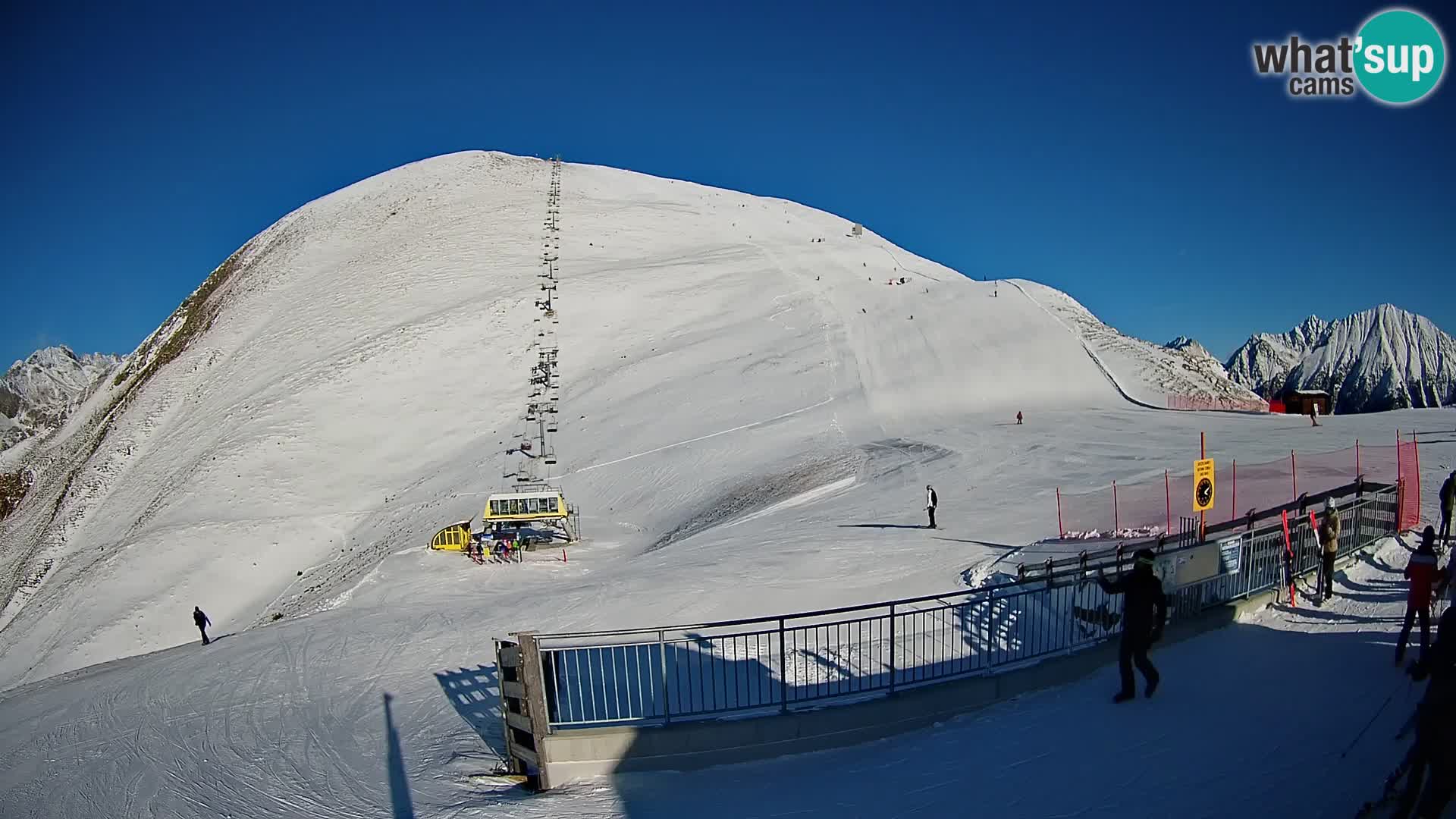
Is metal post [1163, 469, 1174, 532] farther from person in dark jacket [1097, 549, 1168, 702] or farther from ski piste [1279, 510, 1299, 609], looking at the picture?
person in dark jacket [1097, 549, 1168, 702]

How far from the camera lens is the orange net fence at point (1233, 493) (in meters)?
17.7

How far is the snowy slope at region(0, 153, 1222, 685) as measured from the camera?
32500mm

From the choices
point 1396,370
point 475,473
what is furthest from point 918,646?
point 1396,370

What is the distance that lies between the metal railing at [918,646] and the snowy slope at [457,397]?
1316 centimetres

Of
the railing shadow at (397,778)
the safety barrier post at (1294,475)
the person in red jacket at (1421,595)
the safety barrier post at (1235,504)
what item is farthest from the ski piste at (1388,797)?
the safety barrier post at (1294,475)

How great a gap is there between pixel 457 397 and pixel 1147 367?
39.5m

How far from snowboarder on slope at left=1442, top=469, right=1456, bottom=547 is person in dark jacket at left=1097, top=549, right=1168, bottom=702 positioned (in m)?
8.60

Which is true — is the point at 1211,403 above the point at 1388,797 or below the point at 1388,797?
above

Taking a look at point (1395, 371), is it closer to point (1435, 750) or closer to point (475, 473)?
point (475, 473)

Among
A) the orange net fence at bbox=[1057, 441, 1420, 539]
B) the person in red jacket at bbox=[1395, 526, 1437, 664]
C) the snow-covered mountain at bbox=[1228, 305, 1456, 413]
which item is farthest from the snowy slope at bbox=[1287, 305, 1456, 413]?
the person in red jacket at bbox=[1395, 526, 1437, 664]

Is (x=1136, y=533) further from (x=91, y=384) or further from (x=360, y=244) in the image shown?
(x=91, y=384)

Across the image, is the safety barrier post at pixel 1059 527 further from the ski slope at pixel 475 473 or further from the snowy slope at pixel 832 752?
the snowy slope at pixel 832 752

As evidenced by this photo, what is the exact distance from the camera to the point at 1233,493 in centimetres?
1800

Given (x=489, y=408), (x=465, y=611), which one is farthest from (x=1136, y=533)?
(x=489, y=408)
